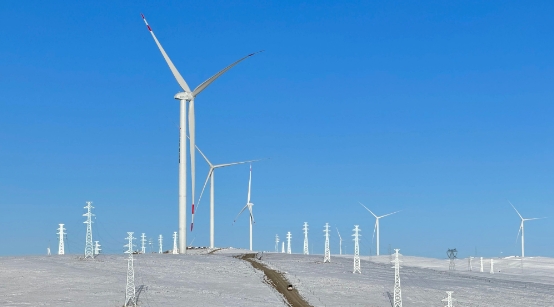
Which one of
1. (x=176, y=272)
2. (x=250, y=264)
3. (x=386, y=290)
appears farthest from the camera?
(x=250, y=264)

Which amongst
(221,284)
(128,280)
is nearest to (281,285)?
(221,284)

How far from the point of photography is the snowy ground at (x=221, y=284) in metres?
71.3

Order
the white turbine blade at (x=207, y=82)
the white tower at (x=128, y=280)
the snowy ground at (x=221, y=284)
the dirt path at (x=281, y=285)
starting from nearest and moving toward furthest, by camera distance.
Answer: the white tower at (x=128, y=280), the snowy ground at (x=221, y=284), the dirt path at (x=281, y=285), the white turbine blade at (x=207, y=82)

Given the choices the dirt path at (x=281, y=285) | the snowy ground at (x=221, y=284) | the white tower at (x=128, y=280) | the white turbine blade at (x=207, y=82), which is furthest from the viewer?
the white turbine blade at (x=207, y=82)

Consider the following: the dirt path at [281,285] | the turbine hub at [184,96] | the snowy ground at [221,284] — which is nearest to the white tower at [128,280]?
the snowy ground at [221,284]

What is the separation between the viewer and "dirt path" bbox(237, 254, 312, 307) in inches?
2853

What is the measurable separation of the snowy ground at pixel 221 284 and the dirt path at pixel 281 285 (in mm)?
905

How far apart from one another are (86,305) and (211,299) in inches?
472

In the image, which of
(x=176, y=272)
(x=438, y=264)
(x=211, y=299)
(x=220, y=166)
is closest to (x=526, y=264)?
(x=438, y=264)

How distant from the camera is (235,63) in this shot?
10481 centimetres

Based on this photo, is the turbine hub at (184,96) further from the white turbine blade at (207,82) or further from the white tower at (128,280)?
the white tower at (128,280)

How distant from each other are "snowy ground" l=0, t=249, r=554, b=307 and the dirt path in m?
0.90

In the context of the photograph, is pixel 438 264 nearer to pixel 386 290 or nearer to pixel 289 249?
pixel 289 249

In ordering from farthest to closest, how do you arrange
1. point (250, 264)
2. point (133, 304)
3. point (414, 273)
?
1. point (414, 273)
2. point (250, 264)
3. point (133, 304)
